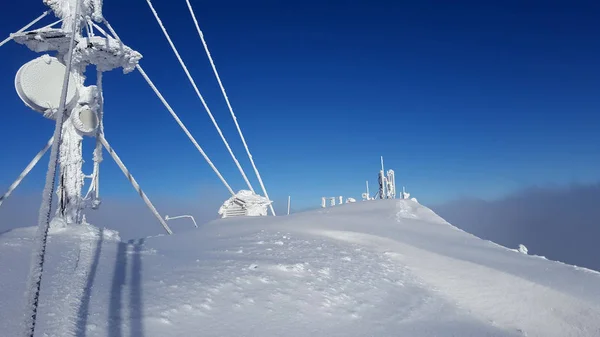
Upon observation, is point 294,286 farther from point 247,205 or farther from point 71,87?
point 247,205

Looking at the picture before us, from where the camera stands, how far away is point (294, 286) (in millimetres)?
6852

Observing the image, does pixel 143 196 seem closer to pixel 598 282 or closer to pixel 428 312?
pixel 428 312

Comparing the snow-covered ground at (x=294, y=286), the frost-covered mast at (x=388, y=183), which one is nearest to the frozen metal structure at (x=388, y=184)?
the frost-covered mast at (x=388, y=183)

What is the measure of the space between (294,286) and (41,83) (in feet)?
29.6

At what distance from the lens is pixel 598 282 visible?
8273 mm

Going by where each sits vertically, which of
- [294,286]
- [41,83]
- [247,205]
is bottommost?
[294,286]

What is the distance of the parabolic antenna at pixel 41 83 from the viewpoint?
1024 cm

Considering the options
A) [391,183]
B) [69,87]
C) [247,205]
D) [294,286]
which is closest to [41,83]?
[69,87]

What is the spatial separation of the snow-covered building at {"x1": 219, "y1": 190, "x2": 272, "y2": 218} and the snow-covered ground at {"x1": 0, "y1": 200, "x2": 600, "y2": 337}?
38.3 feet

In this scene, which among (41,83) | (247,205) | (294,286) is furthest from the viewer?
(247,205)

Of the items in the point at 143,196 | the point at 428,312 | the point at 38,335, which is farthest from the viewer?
the point at 143,196

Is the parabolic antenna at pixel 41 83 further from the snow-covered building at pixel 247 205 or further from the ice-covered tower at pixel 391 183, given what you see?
the ice-covered tower at pixel 391 183

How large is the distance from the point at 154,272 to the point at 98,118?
261 inches

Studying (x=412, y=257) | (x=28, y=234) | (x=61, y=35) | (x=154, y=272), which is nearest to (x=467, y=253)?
(x=412, y=257)
